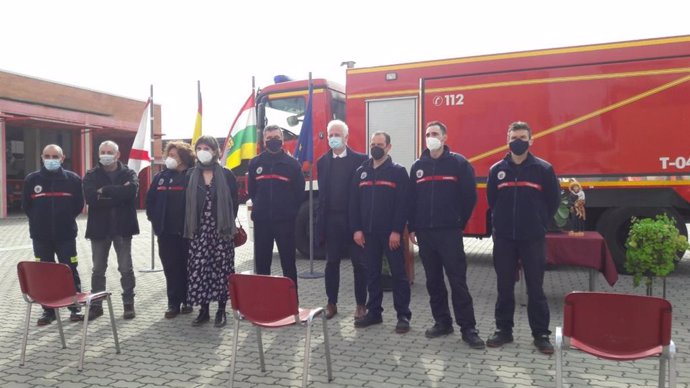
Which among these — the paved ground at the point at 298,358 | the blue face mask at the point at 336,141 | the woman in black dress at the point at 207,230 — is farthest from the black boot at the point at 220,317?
the blue face mask at the point at 336,141

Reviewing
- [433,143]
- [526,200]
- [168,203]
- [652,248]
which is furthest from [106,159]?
[652,248]

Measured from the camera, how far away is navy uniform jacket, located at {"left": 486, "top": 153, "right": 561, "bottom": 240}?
4.57 m

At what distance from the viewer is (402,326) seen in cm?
516

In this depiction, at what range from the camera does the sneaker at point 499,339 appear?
15.4 feet

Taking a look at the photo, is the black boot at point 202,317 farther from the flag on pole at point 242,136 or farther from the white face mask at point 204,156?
the flag on pole at point 242,136

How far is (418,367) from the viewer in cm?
423

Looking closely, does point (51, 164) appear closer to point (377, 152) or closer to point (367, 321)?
point (377, 152)

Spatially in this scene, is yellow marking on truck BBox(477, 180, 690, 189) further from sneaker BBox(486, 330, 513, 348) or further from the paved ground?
sneaker BBox(486, 330, 513, 348)

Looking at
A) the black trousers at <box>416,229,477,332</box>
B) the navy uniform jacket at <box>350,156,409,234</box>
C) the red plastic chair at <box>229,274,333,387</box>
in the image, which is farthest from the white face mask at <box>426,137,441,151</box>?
the red plastic chair at <box>229,274,333,387</box>

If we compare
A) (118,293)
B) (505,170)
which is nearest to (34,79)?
(118,293)

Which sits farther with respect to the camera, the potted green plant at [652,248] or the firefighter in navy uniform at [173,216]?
the firefighter in navy uniform at [173,216]

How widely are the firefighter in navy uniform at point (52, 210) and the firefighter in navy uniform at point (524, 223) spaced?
4078 mm

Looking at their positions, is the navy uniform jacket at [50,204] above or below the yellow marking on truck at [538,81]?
below

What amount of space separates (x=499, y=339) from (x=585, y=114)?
4.34 meters
